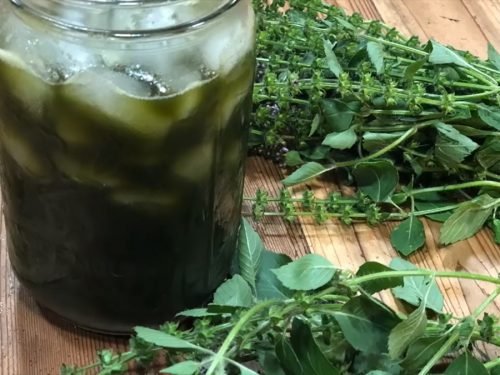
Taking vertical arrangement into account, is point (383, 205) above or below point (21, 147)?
below

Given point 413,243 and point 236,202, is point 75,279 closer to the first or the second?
point 236,202

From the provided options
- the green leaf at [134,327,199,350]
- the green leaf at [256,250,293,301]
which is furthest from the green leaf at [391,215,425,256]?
the green leaf at [134,327,199,350]

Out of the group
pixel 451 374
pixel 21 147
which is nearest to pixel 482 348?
pixel 451 374

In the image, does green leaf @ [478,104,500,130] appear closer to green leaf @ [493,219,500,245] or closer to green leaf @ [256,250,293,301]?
green leaf @ [493,219,500,245]

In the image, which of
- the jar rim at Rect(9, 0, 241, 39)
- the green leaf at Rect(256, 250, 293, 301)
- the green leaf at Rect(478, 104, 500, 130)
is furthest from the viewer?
the green leaf at Rect(478, 104, 500, 130)

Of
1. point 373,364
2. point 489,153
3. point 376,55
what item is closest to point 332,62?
point 376,55

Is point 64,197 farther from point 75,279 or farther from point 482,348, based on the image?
point 482,348

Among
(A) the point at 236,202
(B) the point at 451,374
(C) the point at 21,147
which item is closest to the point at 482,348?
(B) the point at 451,374

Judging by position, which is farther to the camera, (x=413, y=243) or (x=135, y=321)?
(x=413, y=243)
